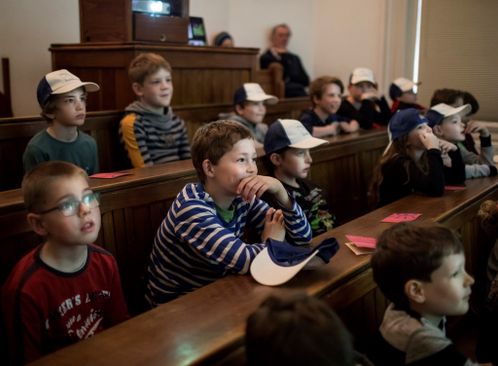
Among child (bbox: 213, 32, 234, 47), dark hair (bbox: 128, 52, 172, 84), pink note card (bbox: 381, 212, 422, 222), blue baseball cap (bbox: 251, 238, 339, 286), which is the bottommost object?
pink note card (bbox: 381, 212, 422, 222)

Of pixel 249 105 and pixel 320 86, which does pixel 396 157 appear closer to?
pixel 320 86

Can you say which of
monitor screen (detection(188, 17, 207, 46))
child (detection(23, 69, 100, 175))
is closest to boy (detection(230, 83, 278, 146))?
child (detection(23, 69, 100, 175))

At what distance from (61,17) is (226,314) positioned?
200 inches

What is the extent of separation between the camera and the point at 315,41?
7.84m

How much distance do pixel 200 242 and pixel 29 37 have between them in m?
4.39

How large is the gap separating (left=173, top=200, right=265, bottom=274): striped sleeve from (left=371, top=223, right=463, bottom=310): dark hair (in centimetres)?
43

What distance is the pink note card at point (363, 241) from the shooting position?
2262 mm

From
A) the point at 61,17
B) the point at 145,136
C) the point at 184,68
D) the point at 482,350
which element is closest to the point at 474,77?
the point at 184,68

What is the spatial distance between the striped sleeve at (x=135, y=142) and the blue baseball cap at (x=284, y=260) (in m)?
2.07

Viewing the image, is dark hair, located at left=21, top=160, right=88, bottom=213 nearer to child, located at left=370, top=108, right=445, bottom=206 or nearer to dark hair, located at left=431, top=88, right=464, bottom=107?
child, located at left=370, top=108, right=445, bottom=206

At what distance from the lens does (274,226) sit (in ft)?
8.02

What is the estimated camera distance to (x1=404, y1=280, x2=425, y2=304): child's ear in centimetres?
182

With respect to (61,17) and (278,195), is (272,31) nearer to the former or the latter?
(61,17)

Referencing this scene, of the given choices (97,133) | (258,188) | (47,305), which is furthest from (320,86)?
(47,305)
